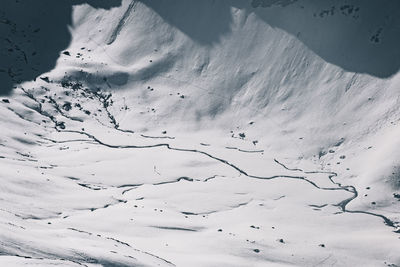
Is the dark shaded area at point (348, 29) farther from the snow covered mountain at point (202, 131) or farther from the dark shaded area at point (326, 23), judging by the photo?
the snow covered mountain at point (202, 131)

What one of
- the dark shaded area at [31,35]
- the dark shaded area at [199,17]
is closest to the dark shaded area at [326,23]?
the dark shaded area at [199,17]

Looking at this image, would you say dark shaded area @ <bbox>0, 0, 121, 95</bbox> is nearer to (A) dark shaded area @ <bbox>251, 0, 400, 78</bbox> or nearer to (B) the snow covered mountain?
(B) the snow covered mountain

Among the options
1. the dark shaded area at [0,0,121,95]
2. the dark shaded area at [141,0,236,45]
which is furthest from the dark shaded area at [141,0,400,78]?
the dark shaded area at [0,0,121,95]

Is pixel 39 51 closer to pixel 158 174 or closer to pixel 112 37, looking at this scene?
pixel 112 37

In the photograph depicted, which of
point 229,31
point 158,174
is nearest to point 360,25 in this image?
point 229,31

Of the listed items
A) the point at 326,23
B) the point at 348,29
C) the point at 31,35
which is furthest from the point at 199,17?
the point at 31,35

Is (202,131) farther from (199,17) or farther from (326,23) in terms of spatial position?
(326,23)

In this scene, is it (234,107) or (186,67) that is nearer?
(234,107)
